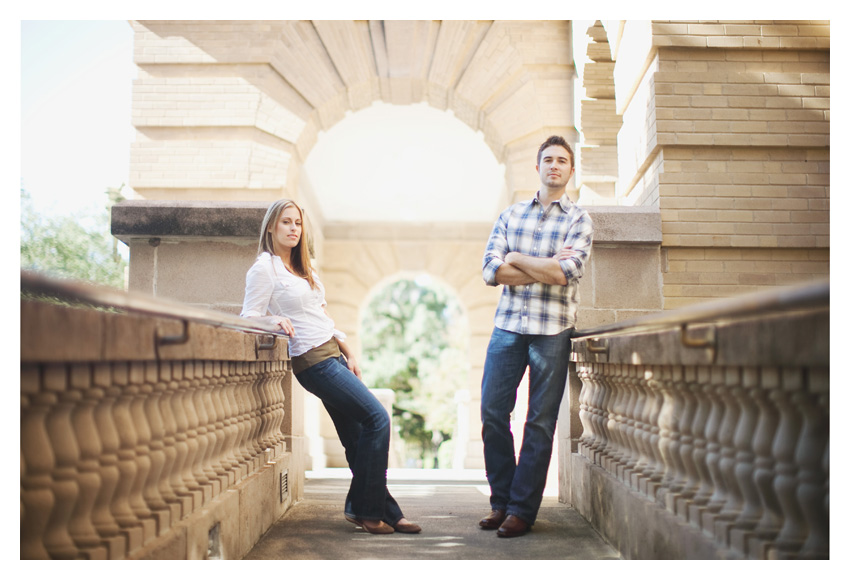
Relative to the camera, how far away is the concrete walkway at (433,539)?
128 inches

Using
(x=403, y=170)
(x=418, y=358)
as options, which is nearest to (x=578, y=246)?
(x=403, y=170)

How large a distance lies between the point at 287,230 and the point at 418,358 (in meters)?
23.8

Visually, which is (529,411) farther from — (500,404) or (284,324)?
(284,324)

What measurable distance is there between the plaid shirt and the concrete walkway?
39.7 inches

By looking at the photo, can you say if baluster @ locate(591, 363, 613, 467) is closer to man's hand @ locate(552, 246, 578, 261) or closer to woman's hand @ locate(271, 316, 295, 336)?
man's hand @ locate(552, 246, 578, 261)

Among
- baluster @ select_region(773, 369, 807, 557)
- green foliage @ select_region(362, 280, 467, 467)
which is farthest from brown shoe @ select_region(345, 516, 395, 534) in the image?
green foliage @ select_region(362, 280, 467, 467)

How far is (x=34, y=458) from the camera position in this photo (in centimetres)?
180

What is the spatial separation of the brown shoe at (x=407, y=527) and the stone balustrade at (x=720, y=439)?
3.01ft

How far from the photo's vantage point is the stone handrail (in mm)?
1814

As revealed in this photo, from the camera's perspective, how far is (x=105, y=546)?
2041 mm

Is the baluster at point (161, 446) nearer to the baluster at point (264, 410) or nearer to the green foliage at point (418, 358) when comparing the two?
the baluster at point (264, 410)

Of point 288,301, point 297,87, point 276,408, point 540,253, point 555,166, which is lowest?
point 276,408

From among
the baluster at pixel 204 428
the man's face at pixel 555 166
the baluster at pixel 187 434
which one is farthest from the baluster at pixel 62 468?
the man's face at pixel 555 166
